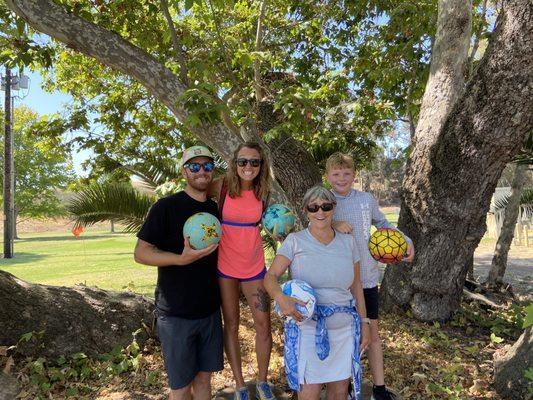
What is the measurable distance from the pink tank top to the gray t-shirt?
43cm

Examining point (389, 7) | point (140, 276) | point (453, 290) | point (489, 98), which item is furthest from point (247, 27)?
point (140, 276)

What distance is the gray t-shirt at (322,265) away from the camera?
113 inches

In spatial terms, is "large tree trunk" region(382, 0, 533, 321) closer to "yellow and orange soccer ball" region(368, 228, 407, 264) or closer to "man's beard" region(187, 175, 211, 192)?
"yellow and orange soccer ball" region(368, 228, 407, 264)

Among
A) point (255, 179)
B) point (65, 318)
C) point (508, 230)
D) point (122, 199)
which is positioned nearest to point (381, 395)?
point (255, 179)

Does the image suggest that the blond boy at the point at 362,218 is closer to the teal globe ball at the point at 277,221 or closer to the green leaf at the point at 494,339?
the teal globe ball at the point at 277,221

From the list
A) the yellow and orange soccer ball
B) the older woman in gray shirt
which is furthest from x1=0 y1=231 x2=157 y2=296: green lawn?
the older woman in gray shirt

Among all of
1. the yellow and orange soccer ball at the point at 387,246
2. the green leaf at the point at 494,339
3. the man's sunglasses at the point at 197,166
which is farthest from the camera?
the green leaf at the point at 494,339

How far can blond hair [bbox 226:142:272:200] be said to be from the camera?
10.8 ft

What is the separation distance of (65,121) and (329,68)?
5588 mm

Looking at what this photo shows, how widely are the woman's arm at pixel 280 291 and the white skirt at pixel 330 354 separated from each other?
0.20 metres

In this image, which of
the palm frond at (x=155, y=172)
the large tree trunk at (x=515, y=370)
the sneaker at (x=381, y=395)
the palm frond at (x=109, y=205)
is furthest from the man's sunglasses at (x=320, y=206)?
the palm frond at (x=155, y=172)

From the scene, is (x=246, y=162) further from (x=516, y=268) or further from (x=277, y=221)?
(x=516, y=268)

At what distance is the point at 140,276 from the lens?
14195mm

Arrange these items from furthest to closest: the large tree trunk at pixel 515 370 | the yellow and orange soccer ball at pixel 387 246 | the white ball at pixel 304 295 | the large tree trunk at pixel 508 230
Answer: the large tree trunk at pixel 508 230, the large tree trunk at pixel 515 370, the yellow and orange soccer ball at pixel 387 246, the white ball at pixel 304 295
